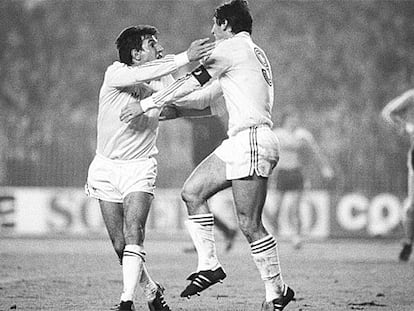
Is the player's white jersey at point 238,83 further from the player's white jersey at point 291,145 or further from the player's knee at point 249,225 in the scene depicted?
the player's white jersey at point 291,145

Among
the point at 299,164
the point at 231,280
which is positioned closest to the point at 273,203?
the point at 299,164

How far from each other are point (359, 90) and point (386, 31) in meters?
2.44

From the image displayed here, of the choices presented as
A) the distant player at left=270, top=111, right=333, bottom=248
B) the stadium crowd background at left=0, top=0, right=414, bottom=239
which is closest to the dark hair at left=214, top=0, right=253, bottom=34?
the distant player at left=270, top=111, right=333, bottom=248

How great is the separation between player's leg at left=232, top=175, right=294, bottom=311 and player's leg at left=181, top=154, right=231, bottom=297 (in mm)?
200

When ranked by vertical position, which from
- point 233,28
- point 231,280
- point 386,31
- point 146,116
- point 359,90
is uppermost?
point 386,31

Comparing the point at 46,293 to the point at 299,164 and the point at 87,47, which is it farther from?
the point at 87,47

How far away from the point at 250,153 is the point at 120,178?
1.08m

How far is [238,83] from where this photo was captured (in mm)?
6941

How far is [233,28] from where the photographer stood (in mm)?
7109

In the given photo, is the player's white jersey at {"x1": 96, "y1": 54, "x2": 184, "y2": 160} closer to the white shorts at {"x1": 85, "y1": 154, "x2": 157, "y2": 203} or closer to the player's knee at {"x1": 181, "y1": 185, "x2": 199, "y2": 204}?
the white shorts at {"x1": 85, "y1": 154, "x2": 157, "y2": 203}

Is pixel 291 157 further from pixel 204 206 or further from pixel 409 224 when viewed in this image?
pixel 204 206

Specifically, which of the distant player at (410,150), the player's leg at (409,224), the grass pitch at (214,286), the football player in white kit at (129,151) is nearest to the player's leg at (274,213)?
the grass pitch at (214,286)

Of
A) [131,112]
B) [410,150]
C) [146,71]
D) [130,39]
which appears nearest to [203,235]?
[131,112]

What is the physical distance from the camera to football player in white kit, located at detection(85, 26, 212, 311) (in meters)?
7.11
